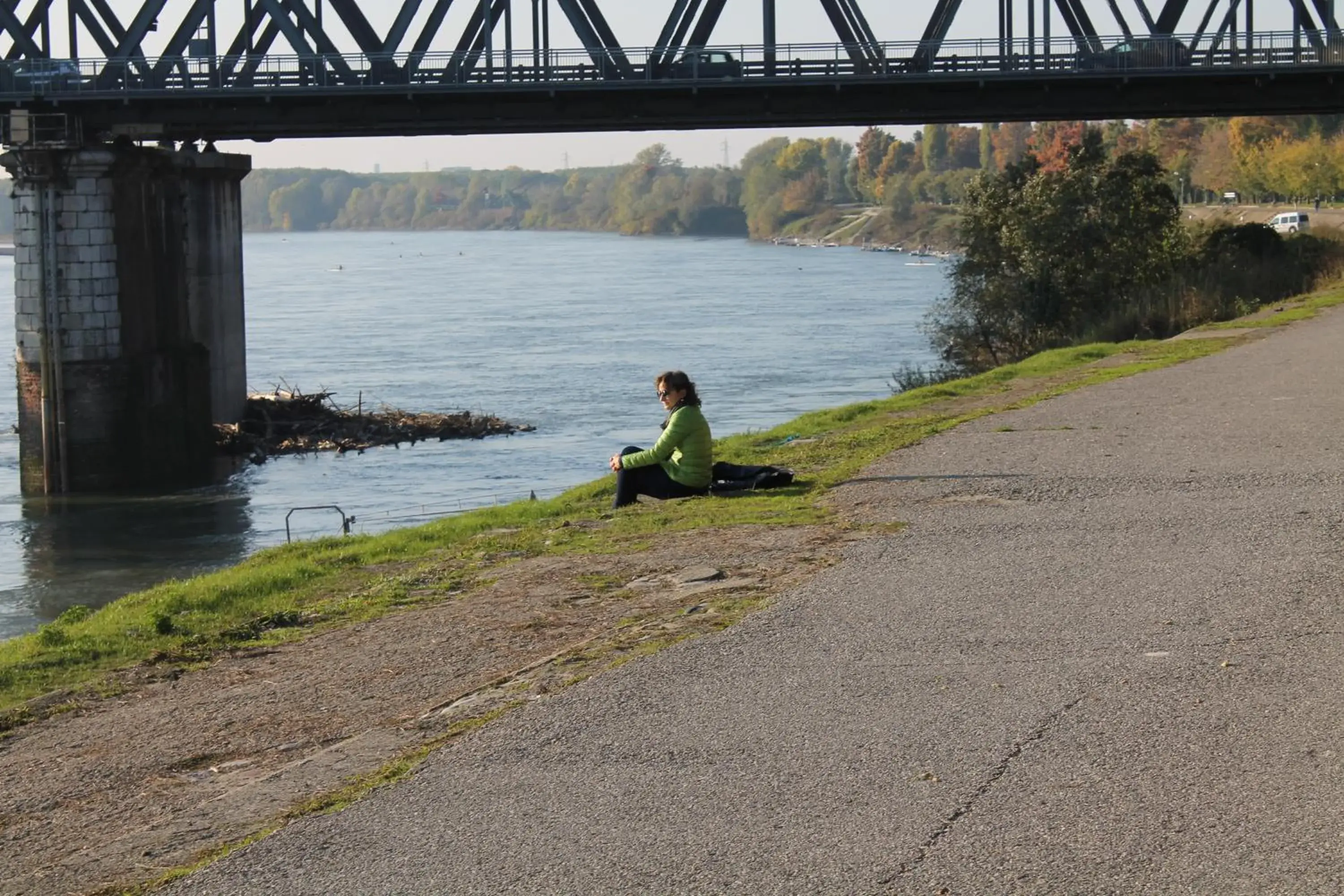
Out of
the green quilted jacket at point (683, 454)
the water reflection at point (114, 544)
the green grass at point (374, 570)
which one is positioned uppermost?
the green quilted jacket at point (683, 454)

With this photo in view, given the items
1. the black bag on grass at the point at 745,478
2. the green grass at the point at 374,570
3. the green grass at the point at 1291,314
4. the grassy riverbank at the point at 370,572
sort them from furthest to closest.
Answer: the green grass at the point at 1291,314, the black bag on grass at the point at 745,478, the green grass at the point at 374,570, the grassy riverbank at the point at 370,572

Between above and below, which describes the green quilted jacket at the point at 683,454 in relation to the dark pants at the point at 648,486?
above

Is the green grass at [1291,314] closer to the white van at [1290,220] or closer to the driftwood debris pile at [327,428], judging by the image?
the driftwood debris pile at [327,428]

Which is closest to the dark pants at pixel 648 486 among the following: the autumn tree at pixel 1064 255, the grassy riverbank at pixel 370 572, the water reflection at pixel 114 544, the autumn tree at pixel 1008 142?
the grassy riverbank at pixel 370 572

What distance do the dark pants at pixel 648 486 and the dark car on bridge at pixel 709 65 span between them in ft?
67.8

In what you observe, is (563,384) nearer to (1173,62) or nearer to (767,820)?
(1173,62)

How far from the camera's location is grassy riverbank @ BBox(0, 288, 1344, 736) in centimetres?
1029

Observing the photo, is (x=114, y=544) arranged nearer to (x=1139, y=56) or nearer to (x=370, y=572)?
(x=370, y=572)

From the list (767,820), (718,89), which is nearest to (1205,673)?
(767,820)

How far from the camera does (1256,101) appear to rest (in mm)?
35156

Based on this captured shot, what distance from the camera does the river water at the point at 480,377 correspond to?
27.6m

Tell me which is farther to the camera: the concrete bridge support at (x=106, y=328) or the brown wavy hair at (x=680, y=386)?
the concrete bridge support at (x=106, y=328)

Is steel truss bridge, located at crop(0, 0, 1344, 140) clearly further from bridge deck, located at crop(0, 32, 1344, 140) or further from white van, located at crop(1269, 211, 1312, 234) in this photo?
white van, located at crop(1269, 211, 1312, 234)

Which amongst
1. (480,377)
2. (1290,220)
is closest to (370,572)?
(480,377)
